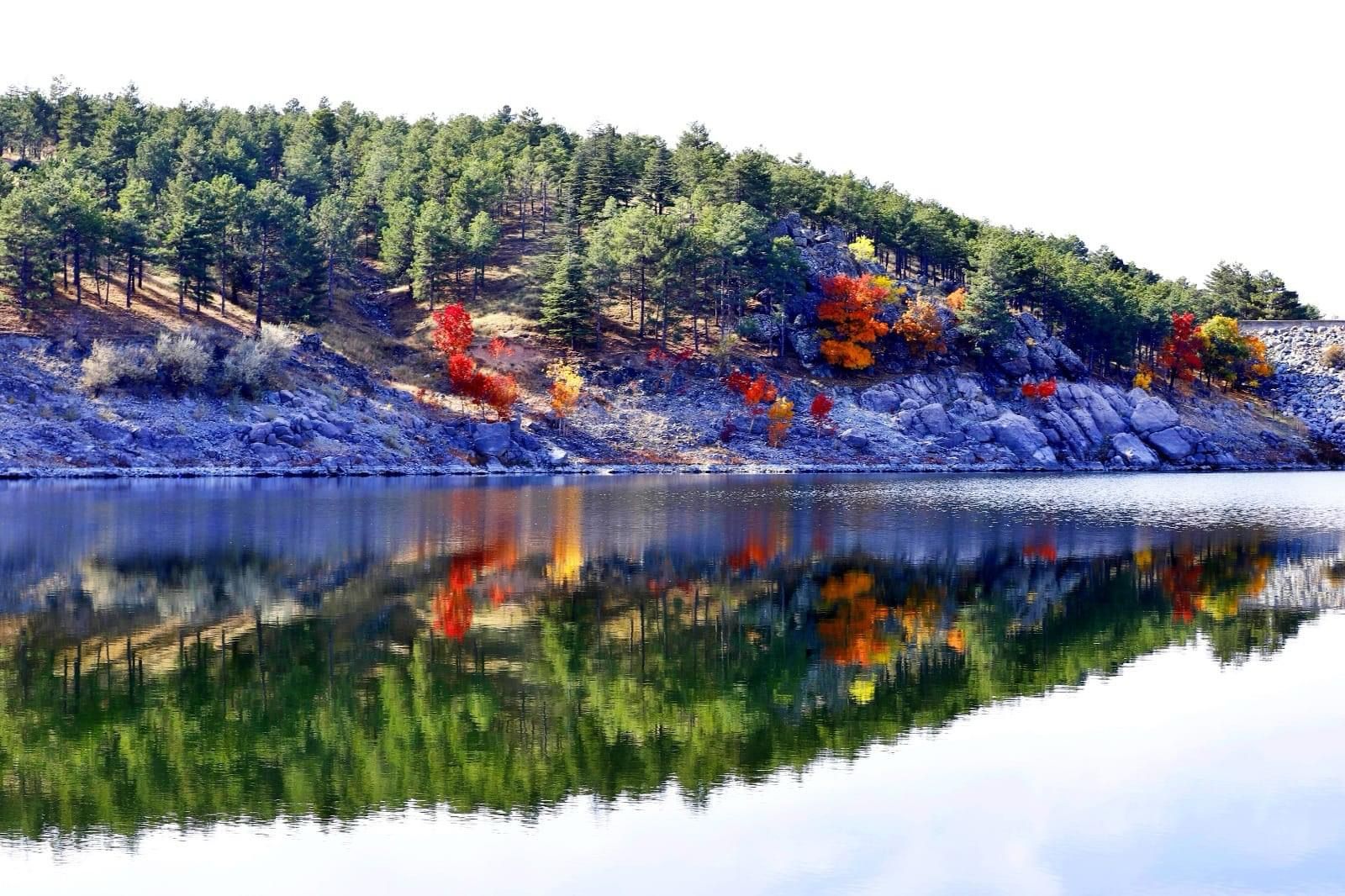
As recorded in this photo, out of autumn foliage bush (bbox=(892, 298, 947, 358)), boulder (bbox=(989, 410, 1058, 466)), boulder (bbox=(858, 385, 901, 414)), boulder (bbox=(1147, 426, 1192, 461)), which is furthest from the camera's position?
boulder (bbox=(1147, 426, 1192, 461))

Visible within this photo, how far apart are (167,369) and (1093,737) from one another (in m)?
81.0

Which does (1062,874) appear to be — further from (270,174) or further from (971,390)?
(270,174)

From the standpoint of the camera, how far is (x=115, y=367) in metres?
89.4

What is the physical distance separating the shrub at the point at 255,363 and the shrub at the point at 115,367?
17.1ft

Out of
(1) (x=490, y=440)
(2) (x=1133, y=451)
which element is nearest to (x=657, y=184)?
(1) (x=490, y=440)

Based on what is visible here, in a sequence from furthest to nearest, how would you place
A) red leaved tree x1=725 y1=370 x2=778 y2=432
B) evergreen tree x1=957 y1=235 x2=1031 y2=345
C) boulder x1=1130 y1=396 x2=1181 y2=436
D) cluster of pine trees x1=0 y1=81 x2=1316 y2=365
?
boulder x1=1130 y1=396 x2=1181 y2=436, evergreen tree x1=957 y1=235 x2=1031 y2=345, red leaved tree x1=725 y1=370 x2=778 y2=432, cluster of pine trees x1=0 y1=81 x2=1316 y2=365

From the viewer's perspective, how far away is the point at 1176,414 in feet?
463

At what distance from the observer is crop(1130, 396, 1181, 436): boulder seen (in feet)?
445

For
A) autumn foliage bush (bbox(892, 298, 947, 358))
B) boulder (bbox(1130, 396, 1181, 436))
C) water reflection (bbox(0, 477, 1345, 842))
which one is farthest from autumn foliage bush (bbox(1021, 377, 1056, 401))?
water reflection (bbox(0, 477, 1345, 842))

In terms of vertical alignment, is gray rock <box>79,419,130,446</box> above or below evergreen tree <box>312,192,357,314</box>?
below

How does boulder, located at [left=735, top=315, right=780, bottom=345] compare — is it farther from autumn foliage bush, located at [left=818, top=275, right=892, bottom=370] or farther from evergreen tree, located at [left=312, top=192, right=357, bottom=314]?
evergreen tree, located at [left=312, top=192, right=357, bottom=314]

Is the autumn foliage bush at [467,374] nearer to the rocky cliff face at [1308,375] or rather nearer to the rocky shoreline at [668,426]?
the rocky shoreline at [668,426]

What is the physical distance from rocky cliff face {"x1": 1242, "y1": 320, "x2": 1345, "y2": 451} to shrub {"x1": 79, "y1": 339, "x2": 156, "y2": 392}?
127 metres

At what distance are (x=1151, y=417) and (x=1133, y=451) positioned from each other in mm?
6925
